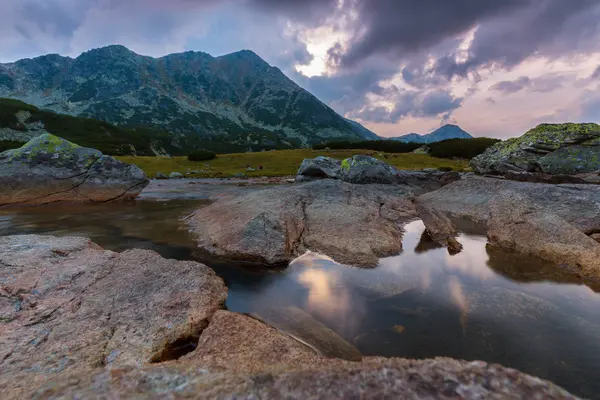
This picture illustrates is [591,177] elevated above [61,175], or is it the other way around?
[591,177]

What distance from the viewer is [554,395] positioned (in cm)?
257

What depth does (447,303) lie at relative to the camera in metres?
7.00

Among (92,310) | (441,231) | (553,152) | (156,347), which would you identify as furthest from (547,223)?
(553,152)

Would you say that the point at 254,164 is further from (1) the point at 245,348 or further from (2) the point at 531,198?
(1) the point at 245,348

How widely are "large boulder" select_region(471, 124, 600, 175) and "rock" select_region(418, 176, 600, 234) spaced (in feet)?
32.7

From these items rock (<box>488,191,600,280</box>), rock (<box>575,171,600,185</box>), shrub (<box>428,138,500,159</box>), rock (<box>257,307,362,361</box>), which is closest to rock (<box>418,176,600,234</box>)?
rock (<box>488,191,600,280</box>)

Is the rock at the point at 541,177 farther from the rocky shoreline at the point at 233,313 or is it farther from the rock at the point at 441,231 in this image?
the rock at the point at 441,231

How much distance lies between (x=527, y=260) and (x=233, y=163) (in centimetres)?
6423

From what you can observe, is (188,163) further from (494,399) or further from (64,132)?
(64,132)

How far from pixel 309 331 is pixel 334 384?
3.08m

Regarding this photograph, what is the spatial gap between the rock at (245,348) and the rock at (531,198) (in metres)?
13.9

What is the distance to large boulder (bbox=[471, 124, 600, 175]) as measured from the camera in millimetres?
24188

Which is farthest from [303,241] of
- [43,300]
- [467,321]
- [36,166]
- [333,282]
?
[36,166]

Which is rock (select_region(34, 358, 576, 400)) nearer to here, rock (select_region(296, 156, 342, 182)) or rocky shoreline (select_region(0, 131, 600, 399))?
rocky shoreline (select_region(0, 131, 600, 399))
